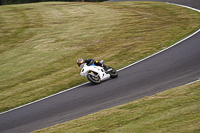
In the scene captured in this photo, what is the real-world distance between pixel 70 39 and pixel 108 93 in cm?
1213

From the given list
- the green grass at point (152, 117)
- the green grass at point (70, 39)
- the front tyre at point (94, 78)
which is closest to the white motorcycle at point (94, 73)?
the front tyre at point (94, 78)

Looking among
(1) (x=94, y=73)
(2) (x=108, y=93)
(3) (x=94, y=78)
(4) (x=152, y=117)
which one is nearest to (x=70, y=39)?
(1) (x=94, y=73)

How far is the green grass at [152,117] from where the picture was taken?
6371 mm

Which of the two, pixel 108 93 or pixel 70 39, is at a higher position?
pixel 70 39

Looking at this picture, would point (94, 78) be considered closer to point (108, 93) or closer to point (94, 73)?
point (94, 73)

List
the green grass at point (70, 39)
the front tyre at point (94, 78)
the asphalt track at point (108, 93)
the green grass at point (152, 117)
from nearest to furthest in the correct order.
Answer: the green grass at point (152, 117)
the asphalt track at point (108, 93)
the front tyre at point (94, 78)
the green grass at point (70, 39)

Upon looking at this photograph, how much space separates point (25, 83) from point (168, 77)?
7.95m

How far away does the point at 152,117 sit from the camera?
283 inches

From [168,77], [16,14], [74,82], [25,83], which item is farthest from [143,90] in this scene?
[16,14]

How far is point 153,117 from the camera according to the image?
23.5ft

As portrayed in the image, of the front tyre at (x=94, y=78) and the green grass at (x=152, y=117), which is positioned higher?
the green grass at (x=152, y=117)

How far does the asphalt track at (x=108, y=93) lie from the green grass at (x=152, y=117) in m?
1.10

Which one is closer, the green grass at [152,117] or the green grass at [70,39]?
the green grass at [152,117]

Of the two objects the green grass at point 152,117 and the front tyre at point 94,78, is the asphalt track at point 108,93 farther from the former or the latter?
the green grass at point 152,117
